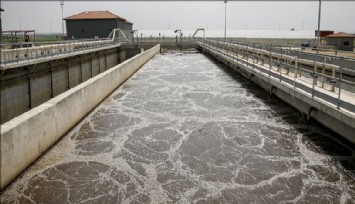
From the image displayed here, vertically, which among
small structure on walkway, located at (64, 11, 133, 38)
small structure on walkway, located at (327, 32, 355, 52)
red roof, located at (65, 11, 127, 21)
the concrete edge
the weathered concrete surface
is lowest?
the weathered concrete surface

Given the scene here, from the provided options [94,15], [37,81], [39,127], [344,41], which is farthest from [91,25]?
[39,127]

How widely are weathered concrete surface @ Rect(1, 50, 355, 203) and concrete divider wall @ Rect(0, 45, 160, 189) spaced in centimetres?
29

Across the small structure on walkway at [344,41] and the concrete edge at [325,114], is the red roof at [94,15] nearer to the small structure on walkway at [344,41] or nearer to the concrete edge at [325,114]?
the small structure on walkway at [344,41]

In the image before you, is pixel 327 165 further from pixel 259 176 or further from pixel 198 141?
pixel 198 141

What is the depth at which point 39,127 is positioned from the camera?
27.7 feet

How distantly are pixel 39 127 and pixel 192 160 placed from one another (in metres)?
3.94

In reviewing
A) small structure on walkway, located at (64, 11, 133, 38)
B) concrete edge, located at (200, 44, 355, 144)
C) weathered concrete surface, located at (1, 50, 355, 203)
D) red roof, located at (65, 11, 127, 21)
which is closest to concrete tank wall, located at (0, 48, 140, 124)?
weathered concrete surface, located at (1, 50, 355, 203)

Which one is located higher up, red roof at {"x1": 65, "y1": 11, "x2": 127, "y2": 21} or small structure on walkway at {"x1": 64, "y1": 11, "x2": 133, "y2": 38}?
red roof at {"x1": 65, "y1": 11, "x2": 127, "y2": 21}

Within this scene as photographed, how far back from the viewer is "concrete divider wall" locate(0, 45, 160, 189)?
7.02 metres

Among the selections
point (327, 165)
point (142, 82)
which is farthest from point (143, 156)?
point (142, 82)

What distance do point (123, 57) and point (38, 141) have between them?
4846cm

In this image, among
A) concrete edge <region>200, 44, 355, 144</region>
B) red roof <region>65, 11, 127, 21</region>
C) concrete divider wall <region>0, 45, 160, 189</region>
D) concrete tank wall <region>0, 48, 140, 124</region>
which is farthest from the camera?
red roof <region>65, 11, 127, 21</region>

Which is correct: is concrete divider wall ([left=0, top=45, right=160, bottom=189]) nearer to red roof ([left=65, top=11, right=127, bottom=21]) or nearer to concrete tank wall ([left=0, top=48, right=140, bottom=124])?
concrete tank wall ([left=0, top=48, right=140, bottom=124])

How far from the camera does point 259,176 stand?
7938 millimetres
